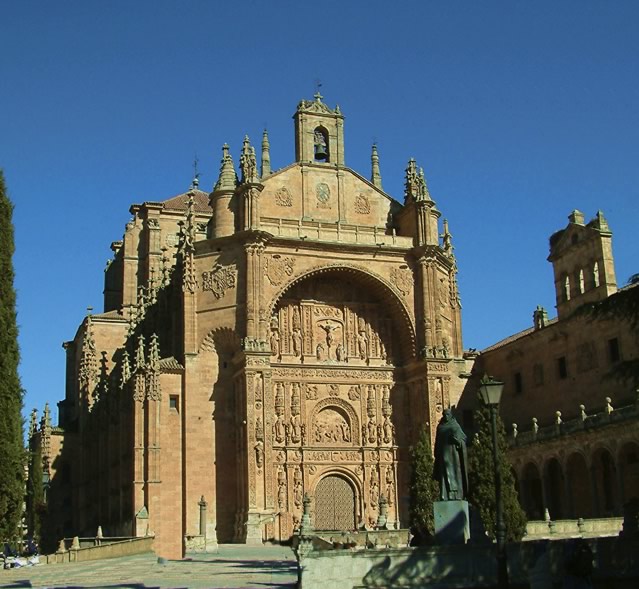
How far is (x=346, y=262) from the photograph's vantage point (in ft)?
161

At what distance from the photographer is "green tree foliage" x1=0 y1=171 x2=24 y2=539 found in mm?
29938

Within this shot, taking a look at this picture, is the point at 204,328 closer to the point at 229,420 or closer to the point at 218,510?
the point at 229,420

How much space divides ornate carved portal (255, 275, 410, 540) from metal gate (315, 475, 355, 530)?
48 millimetres

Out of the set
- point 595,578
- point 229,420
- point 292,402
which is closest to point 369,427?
point 292,402

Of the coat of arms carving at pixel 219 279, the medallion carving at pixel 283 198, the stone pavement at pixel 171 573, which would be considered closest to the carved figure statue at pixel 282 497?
the stone pavement at pixel 171 573

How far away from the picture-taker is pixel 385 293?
49844 millimetres

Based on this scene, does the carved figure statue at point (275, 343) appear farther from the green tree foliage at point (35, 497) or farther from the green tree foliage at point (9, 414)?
the green tree foliage at point (9, 414)

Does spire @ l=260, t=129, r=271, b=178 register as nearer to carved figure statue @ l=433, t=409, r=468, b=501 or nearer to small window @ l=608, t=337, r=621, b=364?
small window @ l=608, t=337, r=621, b=364

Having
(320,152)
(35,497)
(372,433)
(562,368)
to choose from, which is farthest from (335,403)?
(35,497)

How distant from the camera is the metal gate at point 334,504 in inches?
1870

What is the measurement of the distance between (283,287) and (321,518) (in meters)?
11.2

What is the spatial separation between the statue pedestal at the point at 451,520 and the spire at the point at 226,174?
30124 mm

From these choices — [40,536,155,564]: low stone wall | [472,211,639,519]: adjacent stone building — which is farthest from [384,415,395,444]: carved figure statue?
[40,536,155,564]: low stone wall

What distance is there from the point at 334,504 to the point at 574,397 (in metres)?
12.8
